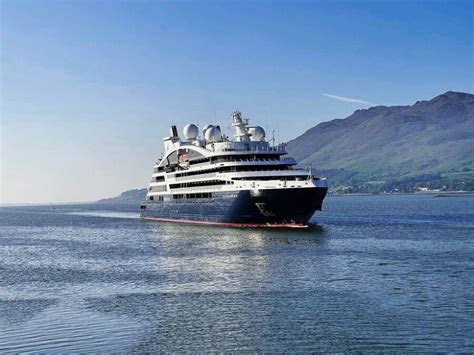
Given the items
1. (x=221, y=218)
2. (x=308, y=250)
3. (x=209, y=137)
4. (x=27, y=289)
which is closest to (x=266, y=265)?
(x=308, y=250)

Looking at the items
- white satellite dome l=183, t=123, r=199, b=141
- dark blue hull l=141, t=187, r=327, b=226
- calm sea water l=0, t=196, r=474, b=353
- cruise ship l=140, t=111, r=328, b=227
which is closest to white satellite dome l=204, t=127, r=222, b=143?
cruise ship l=140, t=111, r=328, b=227

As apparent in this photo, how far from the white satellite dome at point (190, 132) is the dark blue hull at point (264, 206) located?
30641 millimetres

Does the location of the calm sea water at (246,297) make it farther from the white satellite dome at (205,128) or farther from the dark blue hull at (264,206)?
the white satellite dome at (205,128)

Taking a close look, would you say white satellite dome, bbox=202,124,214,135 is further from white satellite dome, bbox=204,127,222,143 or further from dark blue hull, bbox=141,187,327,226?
dark blue hull, bbox=141,187,327,226

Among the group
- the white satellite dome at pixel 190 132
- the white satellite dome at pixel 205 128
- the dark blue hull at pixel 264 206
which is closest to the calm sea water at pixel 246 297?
the dark blue hull at pixel 264 206

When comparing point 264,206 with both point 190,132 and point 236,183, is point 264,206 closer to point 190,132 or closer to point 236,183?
point 236,183

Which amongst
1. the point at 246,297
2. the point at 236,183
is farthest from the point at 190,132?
the point at 246,297

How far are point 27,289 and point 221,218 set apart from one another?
52.5 metres

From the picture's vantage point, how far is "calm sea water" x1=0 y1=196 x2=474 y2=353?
93.2ft

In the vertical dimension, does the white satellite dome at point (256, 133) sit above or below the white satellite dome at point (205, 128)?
below

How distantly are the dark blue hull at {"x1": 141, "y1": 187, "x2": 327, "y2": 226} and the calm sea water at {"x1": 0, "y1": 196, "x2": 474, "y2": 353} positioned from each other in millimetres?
12299

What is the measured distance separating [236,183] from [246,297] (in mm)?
51670

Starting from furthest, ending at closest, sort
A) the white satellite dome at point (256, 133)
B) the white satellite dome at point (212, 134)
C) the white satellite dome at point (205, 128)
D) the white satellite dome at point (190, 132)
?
the white satellite dome at point (190, 132)
the white satellite dome at point (205, 128)
the white satellite dome at point (212, 134)
the white satellite dome at point (256, 133)

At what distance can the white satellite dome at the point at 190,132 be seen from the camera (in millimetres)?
129375
